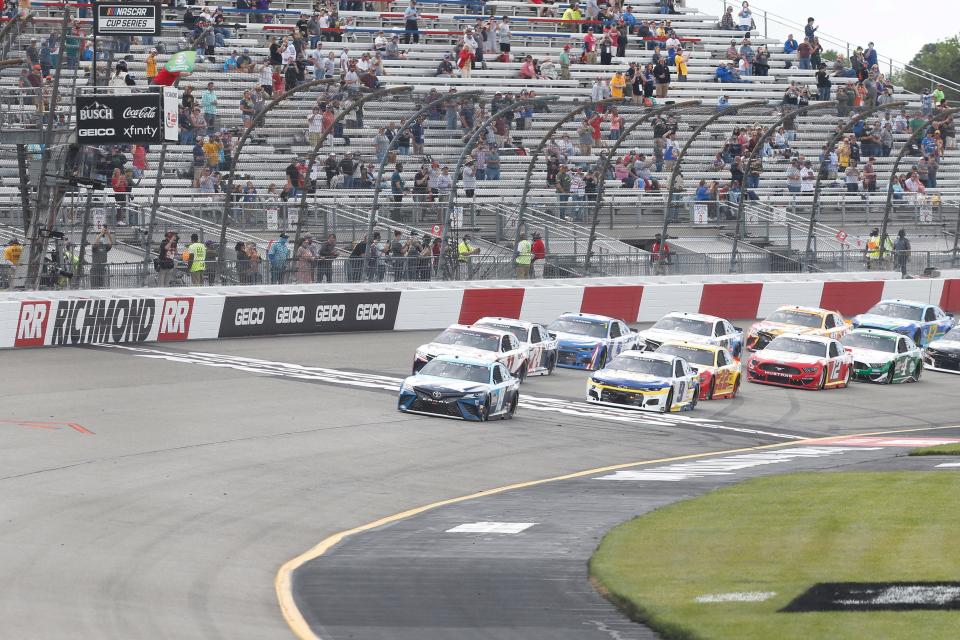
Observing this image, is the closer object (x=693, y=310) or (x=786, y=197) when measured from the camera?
(x=693, y=310)

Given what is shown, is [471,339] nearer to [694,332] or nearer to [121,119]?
[694,332]

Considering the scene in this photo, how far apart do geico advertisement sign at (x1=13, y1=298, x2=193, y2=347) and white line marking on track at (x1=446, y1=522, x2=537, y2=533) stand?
15483 millimetres

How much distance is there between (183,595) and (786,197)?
3905cm

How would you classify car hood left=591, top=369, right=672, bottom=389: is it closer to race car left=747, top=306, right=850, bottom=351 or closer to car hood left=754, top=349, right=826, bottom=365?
car hood left=754, top=349, right=826, bottom=365

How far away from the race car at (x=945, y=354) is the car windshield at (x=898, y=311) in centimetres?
246

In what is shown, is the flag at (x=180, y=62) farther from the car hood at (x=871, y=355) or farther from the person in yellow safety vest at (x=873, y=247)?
the person in yellow safety vest at (x=873, y=247)

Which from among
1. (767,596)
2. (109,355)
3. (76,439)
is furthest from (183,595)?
(109,355)

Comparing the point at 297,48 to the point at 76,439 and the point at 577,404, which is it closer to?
the point at 577,404

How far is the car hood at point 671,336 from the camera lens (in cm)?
3512

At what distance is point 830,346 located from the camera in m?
34.9

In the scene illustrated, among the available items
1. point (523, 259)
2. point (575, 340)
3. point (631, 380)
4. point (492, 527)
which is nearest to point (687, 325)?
point (575, 340)

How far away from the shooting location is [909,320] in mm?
41156

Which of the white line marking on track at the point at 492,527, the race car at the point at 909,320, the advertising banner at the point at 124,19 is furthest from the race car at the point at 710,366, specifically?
the white line marking on track at the point at 492,527

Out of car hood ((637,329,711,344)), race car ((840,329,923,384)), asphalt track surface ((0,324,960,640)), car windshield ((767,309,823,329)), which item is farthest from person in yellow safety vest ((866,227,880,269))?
car hood ((637,329,711,344))
